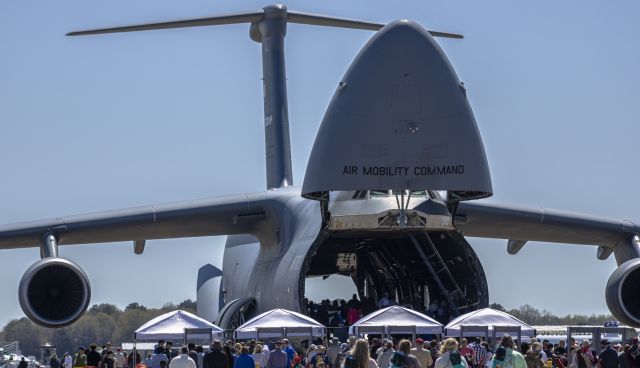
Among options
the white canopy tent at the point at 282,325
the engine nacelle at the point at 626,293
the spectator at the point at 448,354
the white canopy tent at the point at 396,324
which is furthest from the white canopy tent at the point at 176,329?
the spectator at the point at 448,354

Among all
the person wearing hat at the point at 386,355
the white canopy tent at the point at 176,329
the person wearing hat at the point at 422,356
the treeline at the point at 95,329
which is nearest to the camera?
the person wearing hat at the point at 386,355

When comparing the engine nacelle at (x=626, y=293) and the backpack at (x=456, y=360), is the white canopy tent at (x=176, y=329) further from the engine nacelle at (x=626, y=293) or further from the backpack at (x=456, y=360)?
the backpack at (x=456, y=360)

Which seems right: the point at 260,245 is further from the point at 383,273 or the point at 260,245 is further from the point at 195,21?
the point at 195,21

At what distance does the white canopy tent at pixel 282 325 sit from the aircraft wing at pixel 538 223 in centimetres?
314

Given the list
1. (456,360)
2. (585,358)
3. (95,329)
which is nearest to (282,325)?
(585,358)

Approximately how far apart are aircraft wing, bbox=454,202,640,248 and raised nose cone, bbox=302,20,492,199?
2.89 m

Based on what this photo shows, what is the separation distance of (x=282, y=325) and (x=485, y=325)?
263 centimetres

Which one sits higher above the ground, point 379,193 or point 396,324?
point 379,193

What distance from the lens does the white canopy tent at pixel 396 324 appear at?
55.9 feet

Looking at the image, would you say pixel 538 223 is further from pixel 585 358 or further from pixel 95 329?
pixel 95 329

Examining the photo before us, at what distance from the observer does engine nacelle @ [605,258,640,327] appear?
18.5 m

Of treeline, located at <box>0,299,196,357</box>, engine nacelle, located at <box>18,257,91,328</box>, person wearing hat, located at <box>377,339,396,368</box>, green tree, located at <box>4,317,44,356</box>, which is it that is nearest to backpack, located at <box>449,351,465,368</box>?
person wearing hat, located at <box>377,339,396,368</box>

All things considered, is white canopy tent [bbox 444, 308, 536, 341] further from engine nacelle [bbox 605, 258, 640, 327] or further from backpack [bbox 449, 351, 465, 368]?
backpack [bbox 449, 351, 465, 368]

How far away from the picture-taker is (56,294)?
720 inches
